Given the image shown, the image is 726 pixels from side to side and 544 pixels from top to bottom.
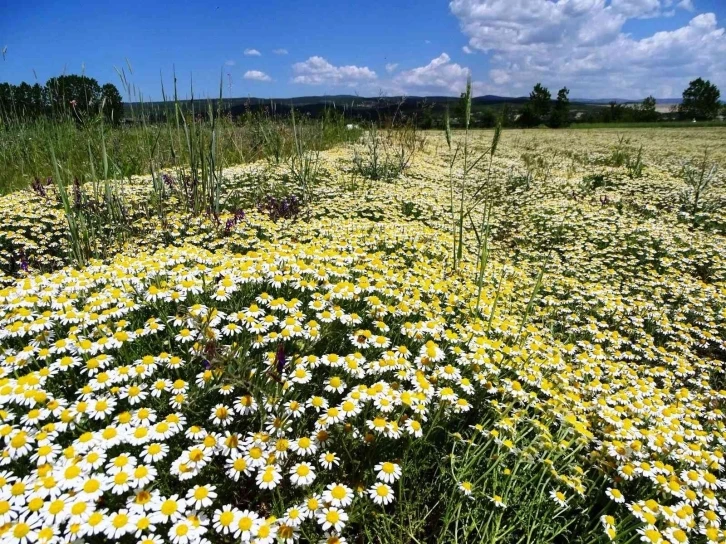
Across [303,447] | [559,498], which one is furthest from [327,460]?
[559,498]

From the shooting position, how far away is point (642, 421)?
252cm

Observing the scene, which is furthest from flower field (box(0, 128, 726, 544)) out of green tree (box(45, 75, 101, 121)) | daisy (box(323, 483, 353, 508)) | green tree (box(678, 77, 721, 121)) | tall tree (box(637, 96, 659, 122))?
green tree (box(678, 77, 721, 121))

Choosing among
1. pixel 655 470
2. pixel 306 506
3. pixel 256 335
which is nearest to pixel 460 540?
pixel 306 506

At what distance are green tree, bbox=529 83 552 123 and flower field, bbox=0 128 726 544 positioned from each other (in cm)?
5461

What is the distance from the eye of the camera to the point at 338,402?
2.15 metres

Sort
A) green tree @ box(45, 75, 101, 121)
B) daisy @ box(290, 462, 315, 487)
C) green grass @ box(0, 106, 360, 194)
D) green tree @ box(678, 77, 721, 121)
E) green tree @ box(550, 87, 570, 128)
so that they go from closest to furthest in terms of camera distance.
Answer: daisy @ box(290, 462, 315, 487), green tree @ box(45, 75, 101, 121), green grass @ box(0, 106, 360, 194), green tree @ box(550, 87, 570, 128), green tree @ box(678, 77, 721, 121)

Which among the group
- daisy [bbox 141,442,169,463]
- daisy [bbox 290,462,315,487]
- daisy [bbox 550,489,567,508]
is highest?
daisy [bbox 141,442,169,463]

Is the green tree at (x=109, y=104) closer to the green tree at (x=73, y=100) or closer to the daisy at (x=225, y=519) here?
the green tree at (x=73, y=100)

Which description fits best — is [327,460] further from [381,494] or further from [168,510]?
[168,510]

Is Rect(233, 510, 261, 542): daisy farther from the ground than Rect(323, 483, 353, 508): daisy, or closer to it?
farther from the ground

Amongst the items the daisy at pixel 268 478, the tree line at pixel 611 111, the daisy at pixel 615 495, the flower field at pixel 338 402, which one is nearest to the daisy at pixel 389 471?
the flower field at pixel 338 402

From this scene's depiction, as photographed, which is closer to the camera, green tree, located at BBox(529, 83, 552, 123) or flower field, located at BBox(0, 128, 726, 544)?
flower field, located at BBox(0, 128, 726, 544)

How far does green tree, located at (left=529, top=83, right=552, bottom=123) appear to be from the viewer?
171 feet

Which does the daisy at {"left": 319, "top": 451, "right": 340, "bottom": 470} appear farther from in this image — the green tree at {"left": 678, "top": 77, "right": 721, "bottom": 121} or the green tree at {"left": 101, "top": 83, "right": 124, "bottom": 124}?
the green tree at {"left": 678, "top": 77, "right": 721, "bottom": 121}
